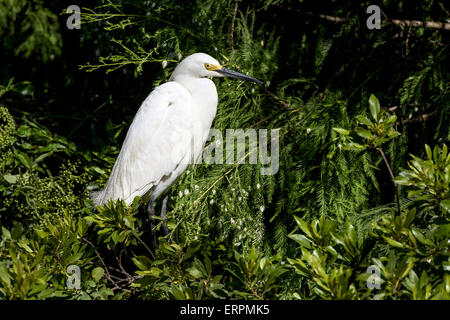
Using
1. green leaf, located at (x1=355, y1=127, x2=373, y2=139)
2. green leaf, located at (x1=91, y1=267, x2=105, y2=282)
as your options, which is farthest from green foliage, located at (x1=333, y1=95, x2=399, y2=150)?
green leaf, located at (x1=91, y1=267, x2=105, y2=282)

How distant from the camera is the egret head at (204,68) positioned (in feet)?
5.99

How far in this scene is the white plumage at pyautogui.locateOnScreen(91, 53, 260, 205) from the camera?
6.11ft

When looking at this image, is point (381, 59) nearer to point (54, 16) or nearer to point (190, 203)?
point (190, 203)

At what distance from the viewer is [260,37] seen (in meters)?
2.22

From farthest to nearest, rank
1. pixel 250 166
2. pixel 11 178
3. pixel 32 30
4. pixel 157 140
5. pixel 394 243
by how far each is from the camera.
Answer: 1. pixel 32 30
2. pixel 11 178
3. pixel 157 140
4. pixel 250 166
5. pixel 394 243

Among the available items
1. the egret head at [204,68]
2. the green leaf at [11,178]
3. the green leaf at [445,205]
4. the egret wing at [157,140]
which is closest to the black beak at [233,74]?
the egret head at [204,68]

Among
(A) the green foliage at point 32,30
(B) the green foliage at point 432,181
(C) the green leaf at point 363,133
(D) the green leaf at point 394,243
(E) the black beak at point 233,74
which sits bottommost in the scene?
(D) the green leaf at point 394,243

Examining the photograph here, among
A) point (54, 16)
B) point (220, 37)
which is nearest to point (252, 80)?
point (220, 37)

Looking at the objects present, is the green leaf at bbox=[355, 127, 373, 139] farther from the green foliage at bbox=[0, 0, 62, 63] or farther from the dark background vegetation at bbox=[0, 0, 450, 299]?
the green foliage at bbox=[0, 0, 62, 63]

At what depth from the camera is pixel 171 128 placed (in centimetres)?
188

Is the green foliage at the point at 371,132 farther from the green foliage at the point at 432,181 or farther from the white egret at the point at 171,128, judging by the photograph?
the white egret at the point at 171,128

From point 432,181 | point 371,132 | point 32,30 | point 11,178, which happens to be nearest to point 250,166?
point 371,132

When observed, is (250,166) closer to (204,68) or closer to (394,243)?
(204,68)

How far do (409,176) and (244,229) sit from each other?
2.04 feet
